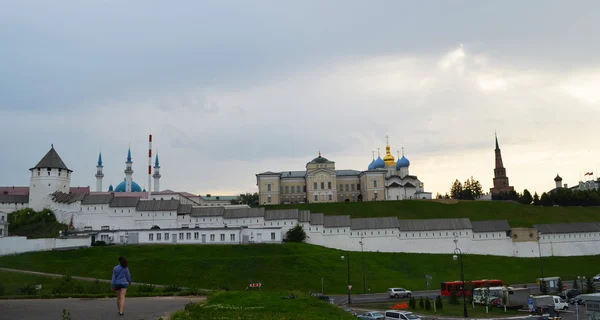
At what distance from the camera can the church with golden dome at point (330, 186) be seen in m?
113

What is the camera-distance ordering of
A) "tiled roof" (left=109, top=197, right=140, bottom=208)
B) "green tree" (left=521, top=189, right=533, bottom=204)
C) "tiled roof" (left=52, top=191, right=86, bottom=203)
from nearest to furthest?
1. "tiled roof" (left=109, top=197, right=140, bottom=208)
2. "tiled roof" (left=52, top=191, right=86, bottom=203)
3. "green tree" (left=521, top=189, right=533, bottom=204)

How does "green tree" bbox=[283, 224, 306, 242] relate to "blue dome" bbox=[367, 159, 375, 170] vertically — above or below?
below

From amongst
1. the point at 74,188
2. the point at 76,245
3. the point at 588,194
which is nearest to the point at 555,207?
the point at 588,194

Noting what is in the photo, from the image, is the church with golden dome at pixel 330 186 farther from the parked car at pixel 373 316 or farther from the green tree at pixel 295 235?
the parked car at pixel 373 316

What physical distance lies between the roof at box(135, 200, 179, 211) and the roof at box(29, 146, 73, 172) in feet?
58.4

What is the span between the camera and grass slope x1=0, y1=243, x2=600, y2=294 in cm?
5403

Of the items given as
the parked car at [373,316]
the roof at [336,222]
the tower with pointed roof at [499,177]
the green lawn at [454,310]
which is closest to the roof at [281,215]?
the roof at [336,222]

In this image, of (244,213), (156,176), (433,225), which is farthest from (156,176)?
(433,225)

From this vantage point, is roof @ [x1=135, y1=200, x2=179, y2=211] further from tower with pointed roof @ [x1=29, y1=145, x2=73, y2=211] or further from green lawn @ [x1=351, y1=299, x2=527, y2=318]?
green lawn @ [x1=351, y1=299, x2=527, y2=318]

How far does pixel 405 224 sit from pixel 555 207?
141 ft

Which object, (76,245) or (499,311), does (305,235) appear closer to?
(76,245)

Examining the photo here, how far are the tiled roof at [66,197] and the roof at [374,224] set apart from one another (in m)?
42.1

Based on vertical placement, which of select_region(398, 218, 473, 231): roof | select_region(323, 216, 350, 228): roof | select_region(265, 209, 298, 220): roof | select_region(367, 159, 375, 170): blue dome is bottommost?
select_region(398, 218, 473, 231): roof

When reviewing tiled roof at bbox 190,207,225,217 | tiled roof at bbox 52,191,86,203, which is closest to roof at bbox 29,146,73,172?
tiled roof at bbox 52,191,86,203
